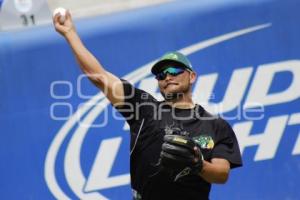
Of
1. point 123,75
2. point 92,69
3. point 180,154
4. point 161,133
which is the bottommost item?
point 180,154

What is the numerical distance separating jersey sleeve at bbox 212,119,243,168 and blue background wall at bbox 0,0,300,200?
1628mm

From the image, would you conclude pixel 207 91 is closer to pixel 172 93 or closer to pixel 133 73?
pixel 133 73

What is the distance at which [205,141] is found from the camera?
84.7 inches

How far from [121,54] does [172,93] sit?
63.1 inches

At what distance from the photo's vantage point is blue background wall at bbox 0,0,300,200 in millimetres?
3715

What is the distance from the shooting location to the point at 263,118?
389 cm

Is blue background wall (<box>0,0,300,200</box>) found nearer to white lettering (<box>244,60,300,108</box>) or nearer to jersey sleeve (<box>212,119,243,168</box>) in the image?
white lettering (<box>244,60,300,108</box>)

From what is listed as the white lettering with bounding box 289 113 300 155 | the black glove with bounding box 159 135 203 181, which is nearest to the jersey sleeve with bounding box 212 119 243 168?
the black glove with bounding box 159 135 203 181

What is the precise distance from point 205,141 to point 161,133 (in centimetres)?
16

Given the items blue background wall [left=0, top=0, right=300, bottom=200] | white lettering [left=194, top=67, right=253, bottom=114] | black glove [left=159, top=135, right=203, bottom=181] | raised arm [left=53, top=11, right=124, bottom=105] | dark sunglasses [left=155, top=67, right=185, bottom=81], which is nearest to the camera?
black glove [left=159, top=135, right=203, bottom=181]

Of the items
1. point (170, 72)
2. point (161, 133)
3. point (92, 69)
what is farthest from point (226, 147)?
point (92, 69)

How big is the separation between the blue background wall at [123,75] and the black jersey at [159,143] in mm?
1614

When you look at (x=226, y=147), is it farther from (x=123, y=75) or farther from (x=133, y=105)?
(x=123, y=75)

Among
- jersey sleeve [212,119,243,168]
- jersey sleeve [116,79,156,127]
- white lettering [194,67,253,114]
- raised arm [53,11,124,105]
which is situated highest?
white lettering [194,67,253,114]
